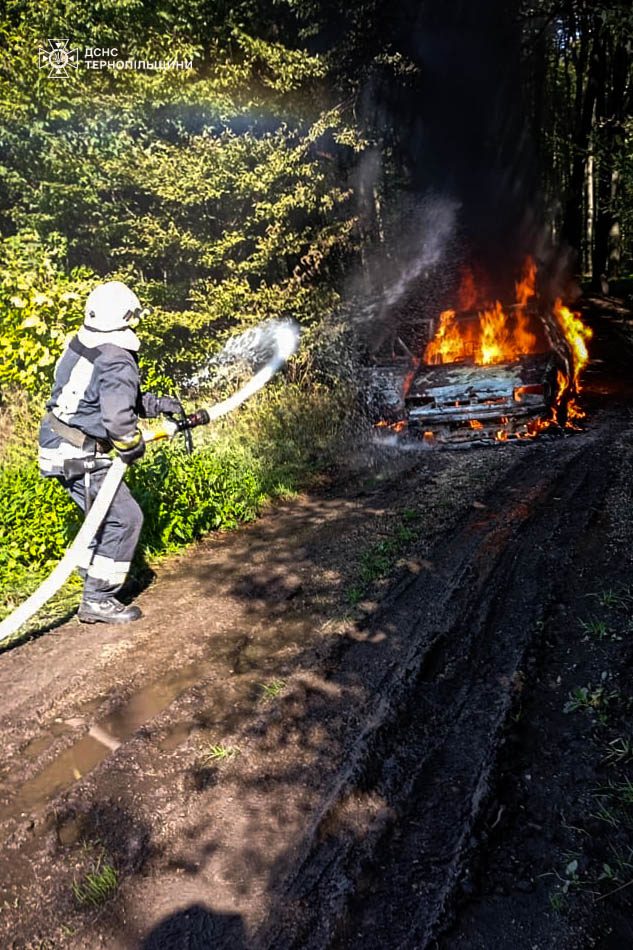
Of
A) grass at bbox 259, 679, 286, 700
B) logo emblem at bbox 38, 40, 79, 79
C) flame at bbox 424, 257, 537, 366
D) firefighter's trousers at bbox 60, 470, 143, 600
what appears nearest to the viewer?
grass at bbox 259, 679, 286, 700

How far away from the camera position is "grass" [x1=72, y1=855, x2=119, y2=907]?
A: 2.41 metres

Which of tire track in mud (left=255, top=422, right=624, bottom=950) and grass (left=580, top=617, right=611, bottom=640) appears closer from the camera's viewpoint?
tire track in mud (left=255, top=422, right=624, bottom=950)

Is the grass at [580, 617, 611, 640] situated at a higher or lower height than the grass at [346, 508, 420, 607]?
higher

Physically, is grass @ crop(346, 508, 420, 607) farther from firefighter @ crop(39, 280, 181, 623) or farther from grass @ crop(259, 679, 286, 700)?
firefighter @ crop(39, 280, 181, 623)

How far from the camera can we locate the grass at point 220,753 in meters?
3.14

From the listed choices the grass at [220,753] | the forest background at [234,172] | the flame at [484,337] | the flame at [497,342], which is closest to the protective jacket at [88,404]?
the grass at [220,753]

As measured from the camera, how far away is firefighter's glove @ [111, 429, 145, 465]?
453cm

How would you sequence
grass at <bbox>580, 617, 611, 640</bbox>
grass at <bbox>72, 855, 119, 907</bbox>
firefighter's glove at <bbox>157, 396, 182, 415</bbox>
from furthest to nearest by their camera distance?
firefighter's glove at <bbox>157, 396, 182, 415</bbox> < grass at <bbox>580, 617, 611, 640</bbox> < grass at <bbox>72, 855, 119, 907</bbox>

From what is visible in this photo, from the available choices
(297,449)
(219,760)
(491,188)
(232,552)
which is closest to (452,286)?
(491,188)

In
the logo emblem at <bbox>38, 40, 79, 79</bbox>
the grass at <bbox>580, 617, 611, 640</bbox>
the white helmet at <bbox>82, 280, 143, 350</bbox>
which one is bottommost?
the grass at <bbox>580, 617, 611, 640</bbox>

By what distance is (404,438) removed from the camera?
9.59 metres

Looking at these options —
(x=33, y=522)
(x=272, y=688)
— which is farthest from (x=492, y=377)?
(x=272, y=688)

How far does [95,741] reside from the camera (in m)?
3.43

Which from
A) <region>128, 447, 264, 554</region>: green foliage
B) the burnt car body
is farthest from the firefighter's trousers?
the burnt car body
